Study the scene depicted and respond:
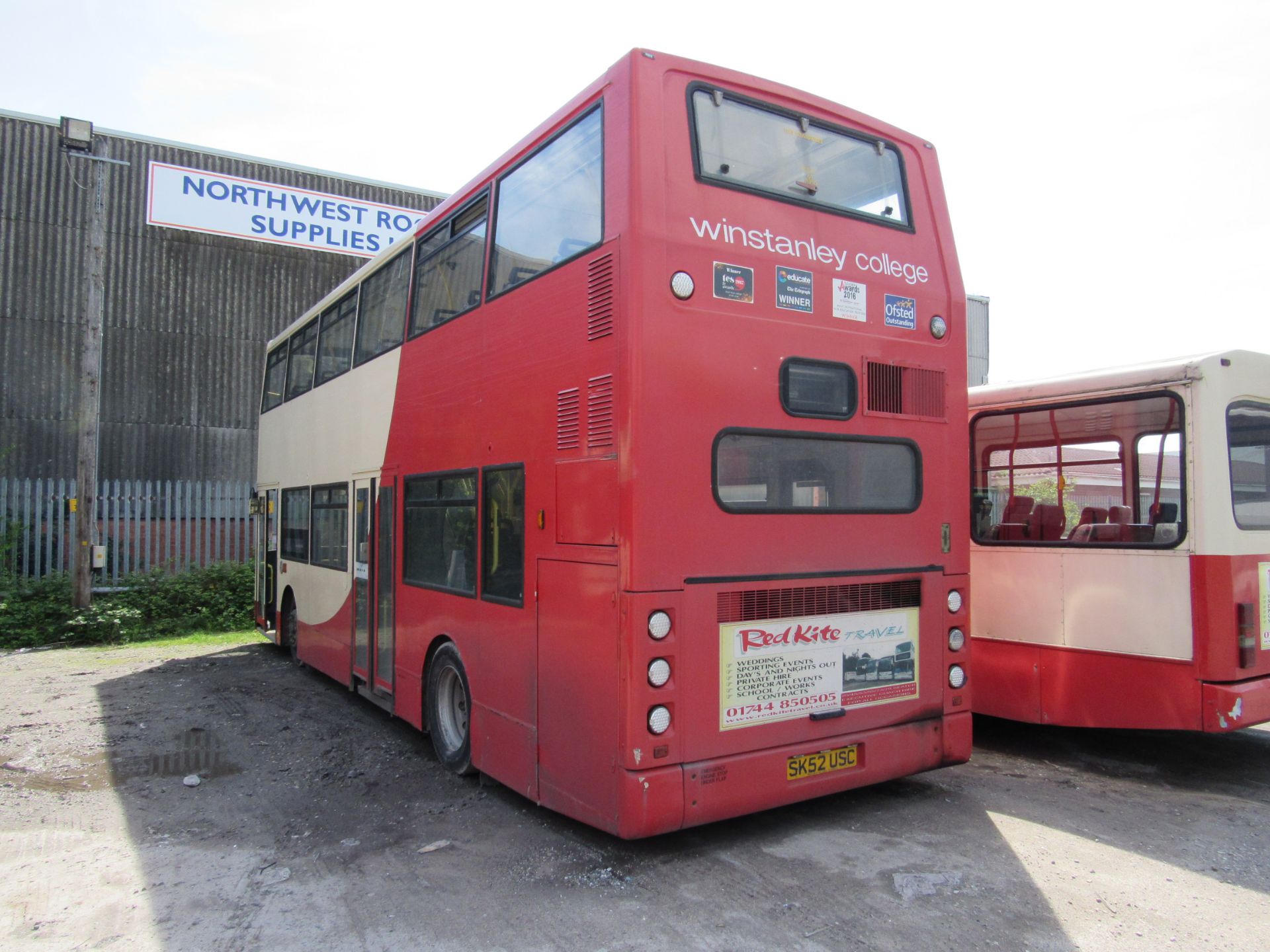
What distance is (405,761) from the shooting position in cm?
675

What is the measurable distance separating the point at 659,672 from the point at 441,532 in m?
2.63

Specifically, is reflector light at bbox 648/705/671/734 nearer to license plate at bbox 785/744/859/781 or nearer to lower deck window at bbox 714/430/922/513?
license plate at bbox 785/744/859/781

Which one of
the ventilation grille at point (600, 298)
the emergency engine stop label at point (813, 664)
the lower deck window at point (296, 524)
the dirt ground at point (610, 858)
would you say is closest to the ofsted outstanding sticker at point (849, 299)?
the ventilation grille at point (600, 298)

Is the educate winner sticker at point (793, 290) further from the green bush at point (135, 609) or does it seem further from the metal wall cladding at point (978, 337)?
the metal wall cladding at point (978, 337)

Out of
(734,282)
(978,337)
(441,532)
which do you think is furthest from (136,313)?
(978,337)

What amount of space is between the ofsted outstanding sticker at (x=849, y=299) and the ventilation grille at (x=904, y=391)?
0.29 meters

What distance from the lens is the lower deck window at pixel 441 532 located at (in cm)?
596

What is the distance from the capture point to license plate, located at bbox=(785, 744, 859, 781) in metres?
4.75

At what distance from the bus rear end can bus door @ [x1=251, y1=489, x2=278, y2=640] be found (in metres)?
8.46

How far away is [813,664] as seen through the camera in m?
4.90

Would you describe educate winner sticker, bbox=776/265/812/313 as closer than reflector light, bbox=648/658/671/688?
No

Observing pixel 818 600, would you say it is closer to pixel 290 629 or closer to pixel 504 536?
pixel 504 536

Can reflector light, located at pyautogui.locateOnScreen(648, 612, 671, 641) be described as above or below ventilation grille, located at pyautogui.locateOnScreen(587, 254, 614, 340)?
below

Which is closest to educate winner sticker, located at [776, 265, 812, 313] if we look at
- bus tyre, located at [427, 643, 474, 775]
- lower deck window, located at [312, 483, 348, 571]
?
bus tyre, located at [427, 643, 474, 775]
